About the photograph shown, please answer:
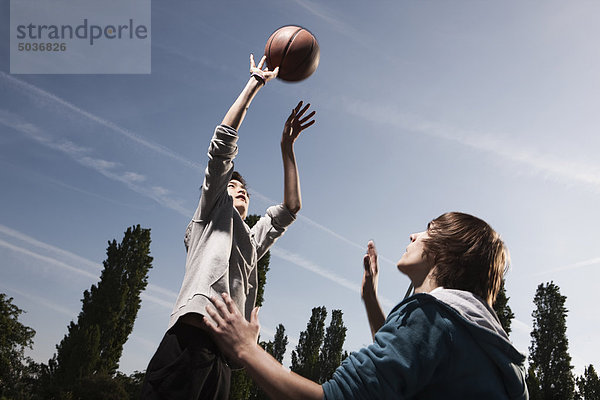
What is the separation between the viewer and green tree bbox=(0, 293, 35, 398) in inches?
1337

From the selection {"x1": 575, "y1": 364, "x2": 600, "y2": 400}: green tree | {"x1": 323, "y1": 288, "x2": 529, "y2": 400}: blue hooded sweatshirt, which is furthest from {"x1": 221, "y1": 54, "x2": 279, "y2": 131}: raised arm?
{"x1": 575, "y1": 364, "x2": 600, "y2": 400}: green tree

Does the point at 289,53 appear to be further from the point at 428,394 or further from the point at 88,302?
the point at 88,302

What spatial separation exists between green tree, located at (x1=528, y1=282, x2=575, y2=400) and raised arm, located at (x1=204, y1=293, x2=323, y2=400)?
2967 centimetres

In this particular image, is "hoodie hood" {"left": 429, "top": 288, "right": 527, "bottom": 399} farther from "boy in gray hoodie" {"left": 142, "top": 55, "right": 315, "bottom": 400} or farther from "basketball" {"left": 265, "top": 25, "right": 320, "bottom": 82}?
"basketball" {"left": 265, "top": 25, "right": 320, "bottom": 82}

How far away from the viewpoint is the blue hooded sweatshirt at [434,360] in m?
1.49

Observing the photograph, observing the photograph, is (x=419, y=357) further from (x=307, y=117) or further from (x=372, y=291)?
(x=307, y=117)

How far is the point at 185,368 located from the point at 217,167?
1.27m

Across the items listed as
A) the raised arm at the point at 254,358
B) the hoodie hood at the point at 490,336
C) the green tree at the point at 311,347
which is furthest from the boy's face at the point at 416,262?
the green tree at the point at 311,347

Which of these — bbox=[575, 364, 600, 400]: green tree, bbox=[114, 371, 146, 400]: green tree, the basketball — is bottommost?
bbox=[114, 371, 146, 400]: green tree

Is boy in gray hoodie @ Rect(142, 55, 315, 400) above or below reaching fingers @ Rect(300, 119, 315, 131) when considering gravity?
below

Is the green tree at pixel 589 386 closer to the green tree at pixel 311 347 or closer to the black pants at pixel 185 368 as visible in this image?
the green tree at pixel 311 347

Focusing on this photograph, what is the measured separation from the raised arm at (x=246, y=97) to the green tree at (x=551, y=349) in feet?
94.4

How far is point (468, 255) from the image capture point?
1.94 meters

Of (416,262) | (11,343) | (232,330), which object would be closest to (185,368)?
(232,330)
